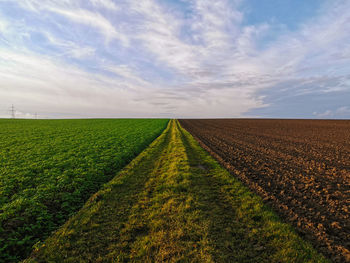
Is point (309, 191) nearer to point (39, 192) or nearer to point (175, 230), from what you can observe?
point (175, 230)

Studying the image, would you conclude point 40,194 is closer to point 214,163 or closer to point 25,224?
point 25,224

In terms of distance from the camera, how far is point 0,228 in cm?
509

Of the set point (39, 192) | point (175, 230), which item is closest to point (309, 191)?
point (175, 230)

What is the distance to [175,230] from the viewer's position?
16.8ft

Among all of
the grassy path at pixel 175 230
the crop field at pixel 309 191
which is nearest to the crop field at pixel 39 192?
the grassy path at pixel 175 230

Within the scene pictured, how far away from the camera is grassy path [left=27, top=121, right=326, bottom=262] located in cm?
423

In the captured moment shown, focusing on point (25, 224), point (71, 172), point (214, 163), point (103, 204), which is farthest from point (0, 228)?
point (214, 163)

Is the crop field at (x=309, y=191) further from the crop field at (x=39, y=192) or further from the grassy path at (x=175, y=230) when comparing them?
the crop field at (x=39, y=192)

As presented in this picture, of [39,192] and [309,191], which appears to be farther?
[309,191]

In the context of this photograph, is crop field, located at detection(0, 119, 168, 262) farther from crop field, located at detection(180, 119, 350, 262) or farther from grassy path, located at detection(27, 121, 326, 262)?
crop field, located at detection(180, 119, 350, 262)

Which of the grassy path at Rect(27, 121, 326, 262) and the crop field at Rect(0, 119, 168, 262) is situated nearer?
the grassy path at Rect(27, 121, 326, 262)

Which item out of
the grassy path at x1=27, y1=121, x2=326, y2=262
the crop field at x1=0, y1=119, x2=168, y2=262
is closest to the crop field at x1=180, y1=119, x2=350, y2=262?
the grassy path at x1=27, y1=121, x2=326, y2=262

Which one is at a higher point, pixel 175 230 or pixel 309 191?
pixel 309 191

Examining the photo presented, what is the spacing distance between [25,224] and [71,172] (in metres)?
4.67
